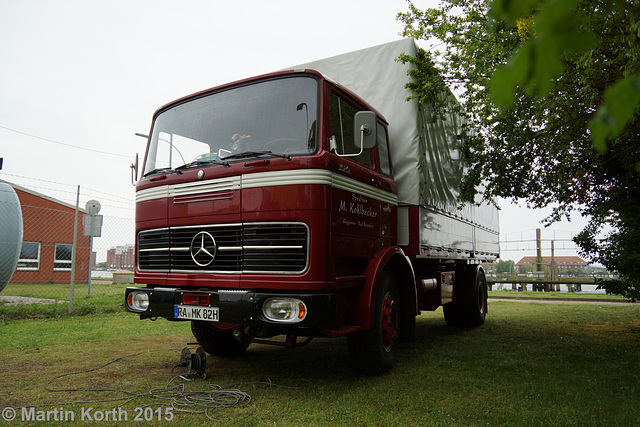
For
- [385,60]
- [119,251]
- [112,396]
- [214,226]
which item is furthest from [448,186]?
[119,251]

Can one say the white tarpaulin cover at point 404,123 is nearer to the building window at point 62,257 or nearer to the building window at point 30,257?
the building window at point 30,257

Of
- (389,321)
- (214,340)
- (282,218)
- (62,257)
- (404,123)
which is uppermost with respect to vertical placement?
(404,123)

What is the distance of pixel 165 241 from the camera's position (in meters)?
4.34

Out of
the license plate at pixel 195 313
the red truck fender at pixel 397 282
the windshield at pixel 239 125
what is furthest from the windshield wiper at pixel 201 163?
the red truck fender at pixel 397 282

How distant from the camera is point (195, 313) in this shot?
13.0 feet

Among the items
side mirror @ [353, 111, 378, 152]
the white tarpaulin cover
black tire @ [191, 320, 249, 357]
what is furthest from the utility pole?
side mirror @ [353, 111, 378, 152]

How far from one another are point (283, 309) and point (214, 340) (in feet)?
6.43

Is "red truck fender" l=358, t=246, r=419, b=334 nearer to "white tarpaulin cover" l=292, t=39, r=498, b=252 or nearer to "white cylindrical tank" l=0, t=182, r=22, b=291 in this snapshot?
"white tarpaulin cover" l=292, t=39, r=498, b=252

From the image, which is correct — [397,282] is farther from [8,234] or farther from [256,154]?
[8,234]

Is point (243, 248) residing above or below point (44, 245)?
below

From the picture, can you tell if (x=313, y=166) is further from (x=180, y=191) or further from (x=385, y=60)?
(x=385, y=60)

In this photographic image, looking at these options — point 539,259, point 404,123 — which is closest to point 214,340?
point 404,123

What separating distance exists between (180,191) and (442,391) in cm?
294

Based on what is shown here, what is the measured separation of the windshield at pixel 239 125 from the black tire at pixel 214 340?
1.89m
